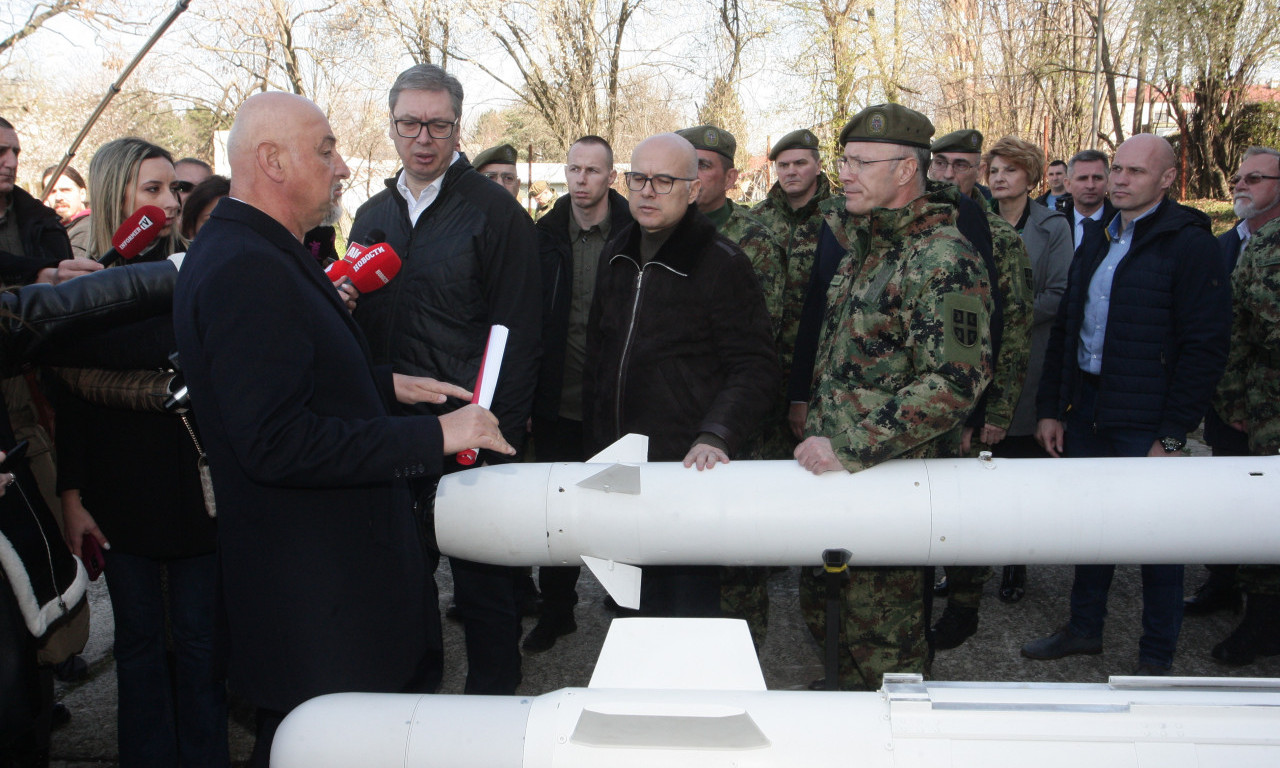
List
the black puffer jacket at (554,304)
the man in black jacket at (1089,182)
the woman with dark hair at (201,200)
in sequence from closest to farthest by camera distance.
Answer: the woman with dark hair at (201,200) → the black puffer jacket at (554,304) → the man in black jacket at (1089,182)

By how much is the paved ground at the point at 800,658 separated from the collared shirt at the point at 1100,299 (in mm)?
1206

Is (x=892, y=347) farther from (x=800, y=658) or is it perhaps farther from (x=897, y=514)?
(x=800, y=658)

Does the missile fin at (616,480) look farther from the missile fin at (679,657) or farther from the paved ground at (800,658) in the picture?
the paved ground at (800,658)

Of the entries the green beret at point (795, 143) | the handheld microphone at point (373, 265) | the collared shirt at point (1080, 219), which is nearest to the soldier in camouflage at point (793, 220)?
the green beret at point (795, 143)

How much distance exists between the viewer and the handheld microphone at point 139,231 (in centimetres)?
269

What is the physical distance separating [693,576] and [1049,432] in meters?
1.90

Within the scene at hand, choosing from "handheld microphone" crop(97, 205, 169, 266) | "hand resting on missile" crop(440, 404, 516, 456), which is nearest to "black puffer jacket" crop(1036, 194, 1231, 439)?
"hand resting on missile" crop(440, 404, 516, 456)

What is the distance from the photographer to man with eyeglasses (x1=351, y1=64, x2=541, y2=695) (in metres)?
2.86

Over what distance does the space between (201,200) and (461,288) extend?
2.93 ft

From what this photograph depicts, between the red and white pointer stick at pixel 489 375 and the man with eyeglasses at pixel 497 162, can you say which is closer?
the red and white pointer stick at pixel 489 375

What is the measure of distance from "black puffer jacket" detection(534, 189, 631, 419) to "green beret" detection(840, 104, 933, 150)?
1397 mm

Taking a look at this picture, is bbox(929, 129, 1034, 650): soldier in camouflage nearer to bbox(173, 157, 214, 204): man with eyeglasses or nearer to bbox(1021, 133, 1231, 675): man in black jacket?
bbox(1021, 133, 1231, 675): man in black jacket

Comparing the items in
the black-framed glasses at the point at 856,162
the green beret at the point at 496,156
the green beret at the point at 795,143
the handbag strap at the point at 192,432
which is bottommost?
the handbag strap at the point at 192,432

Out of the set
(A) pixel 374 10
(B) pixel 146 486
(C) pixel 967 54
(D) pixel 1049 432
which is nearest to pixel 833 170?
(C) pixel 967 54
